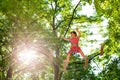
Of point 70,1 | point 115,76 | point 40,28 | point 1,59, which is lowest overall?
point 115,76

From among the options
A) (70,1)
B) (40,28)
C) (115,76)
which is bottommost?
(115,76)

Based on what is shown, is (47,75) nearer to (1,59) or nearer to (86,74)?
(86,74)

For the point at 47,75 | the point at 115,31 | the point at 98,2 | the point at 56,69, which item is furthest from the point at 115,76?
the point at 47,75

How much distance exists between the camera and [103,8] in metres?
21.4

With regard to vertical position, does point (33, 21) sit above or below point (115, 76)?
above

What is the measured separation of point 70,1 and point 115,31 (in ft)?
18.7

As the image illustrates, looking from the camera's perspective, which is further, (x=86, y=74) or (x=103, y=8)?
(x=86, y=74)

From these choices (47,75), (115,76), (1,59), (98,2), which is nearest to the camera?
(98,2)

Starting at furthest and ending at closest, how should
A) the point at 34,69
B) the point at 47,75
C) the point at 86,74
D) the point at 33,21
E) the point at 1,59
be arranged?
the point at 47,75, the point at 86,74, the point at 34,69, the point at 1,59, the point at 33,21

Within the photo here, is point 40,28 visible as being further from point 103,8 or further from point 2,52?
point 103,8

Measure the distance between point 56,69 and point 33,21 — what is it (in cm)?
521

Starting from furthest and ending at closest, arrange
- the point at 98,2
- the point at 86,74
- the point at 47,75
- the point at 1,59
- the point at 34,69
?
the point at 47,75
the point at 86,74
the point at 34,69
the point at 1,59
the point at 98,2

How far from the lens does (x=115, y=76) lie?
27281mm

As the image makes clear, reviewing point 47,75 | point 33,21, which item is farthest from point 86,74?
point 33,21
